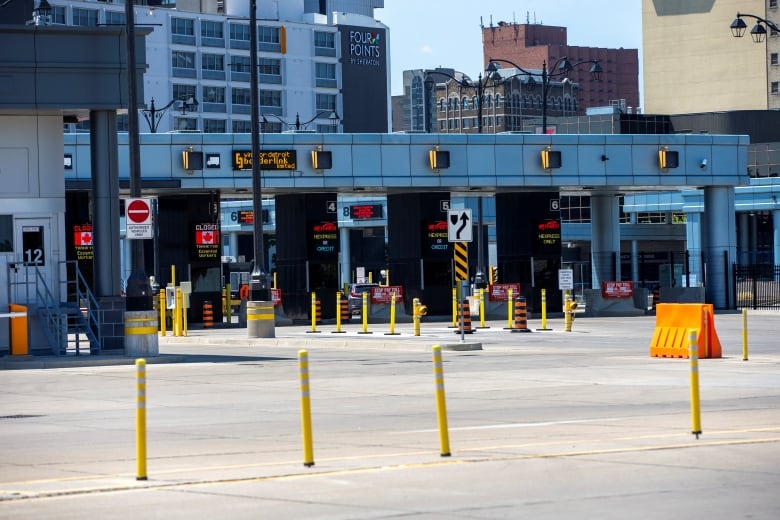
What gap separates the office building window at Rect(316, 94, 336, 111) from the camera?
452 ft

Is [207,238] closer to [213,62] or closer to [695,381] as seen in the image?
[695,381]

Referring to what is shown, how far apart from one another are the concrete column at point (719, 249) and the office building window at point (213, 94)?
76173mm

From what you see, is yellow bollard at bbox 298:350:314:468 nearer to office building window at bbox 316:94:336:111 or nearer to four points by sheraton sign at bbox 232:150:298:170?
four points by sheraton sign at bbox 232:150:298:170

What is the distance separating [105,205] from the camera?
1217 inches

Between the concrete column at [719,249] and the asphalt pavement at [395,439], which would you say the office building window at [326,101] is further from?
the asphalt pavement at [395,439]

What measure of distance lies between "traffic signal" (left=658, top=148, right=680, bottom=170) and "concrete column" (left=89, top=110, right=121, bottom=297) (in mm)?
31074

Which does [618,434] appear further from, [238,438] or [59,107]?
[59,107]

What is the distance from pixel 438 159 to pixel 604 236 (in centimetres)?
1224

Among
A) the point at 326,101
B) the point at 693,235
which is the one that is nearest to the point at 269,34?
the point at 326,101

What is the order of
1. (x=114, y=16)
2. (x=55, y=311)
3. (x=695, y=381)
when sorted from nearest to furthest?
(x=695, y=381)
(x=55, y=311)
(x=114, y=16)

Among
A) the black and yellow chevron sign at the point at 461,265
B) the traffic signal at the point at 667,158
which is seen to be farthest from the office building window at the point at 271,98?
the black and yellow chevron sign at the point at 461,265

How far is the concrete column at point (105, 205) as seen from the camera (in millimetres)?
30875

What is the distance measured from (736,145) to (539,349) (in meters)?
29.1

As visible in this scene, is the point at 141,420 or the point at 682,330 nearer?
the point at 141,420
